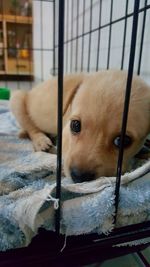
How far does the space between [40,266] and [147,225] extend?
0.24m

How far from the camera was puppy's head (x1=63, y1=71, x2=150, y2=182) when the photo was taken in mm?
678

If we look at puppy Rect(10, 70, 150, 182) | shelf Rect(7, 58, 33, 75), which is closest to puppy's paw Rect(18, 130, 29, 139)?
puppy Rect(10, 70, 150, 182)

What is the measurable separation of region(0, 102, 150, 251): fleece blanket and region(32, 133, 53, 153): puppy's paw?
0.98ft

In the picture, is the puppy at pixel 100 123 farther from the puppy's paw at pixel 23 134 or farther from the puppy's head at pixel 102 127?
the puppy's paw at pixel 23 134

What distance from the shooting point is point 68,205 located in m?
0.52

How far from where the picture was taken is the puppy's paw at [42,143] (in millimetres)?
997

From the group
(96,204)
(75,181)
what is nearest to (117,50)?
(75,181)

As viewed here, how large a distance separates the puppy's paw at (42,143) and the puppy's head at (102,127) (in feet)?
0.68

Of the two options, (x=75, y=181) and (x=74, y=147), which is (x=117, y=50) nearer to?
(x=74, y=147)

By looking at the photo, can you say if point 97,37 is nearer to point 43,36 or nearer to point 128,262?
point 128,262

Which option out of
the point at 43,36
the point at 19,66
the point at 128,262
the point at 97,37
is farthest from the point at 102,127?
the point at 19,66

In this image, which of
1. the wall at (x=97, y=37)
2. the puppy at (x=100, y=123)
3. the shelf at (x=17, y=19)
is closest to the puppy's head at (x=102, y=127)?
the puppy at (x=100, y=123)

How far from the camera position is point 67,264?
59cm

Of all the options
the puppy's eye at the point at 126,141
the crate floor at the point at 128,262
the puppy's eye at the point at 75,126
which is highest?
the puppy's eye at the point at 75,126
